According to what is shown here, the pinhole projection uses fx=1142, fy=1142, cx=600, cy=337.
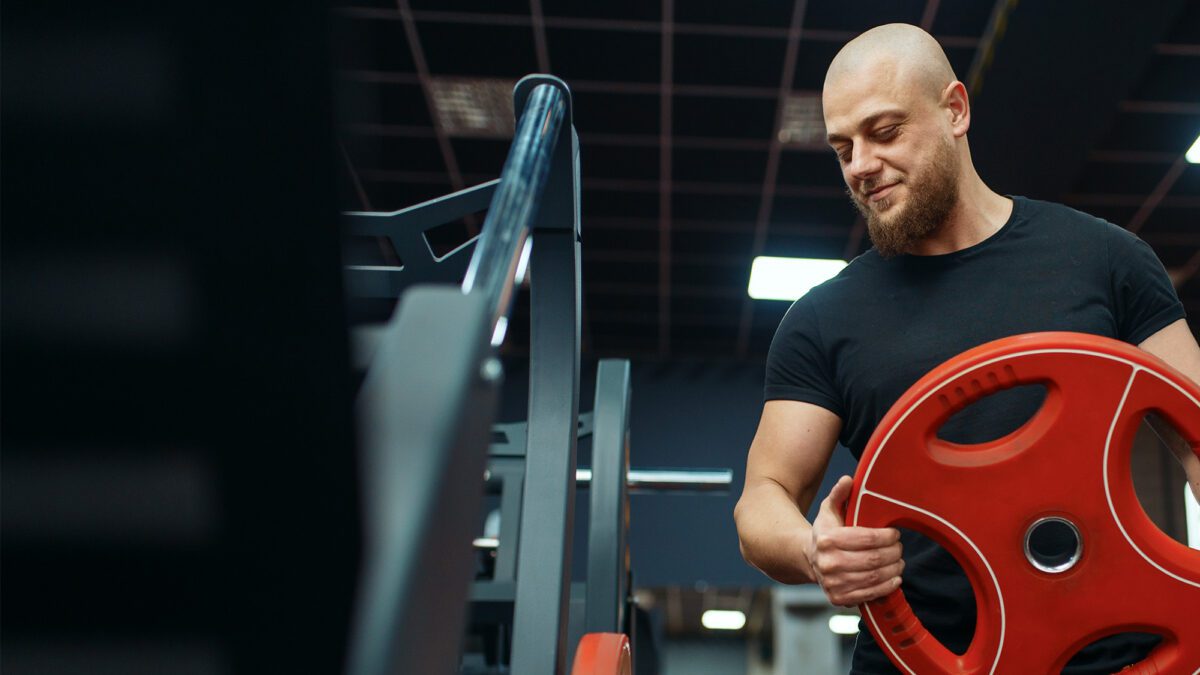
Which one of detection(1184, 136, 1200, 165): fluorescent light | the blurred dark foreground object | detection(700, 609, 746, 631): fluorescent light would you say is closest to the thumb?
the blurred dark foreground object

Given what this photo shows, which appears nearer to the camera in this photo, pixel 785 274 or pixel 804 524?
pixel 804 524

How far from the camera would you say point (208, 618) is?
363mm

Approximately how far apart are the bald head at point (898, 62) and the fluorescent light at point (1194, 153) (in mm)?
4569

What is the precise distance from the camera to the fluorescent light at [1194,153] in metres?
5.45

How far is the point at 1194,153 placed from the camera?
5547 millimetres

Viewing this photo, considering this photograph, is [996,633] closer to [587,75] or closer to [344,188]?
[344,188]

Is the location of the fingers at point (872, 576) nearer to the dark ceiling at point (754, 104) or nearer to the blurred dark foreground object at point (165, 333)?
the blurred dark foreground object at point (165, 333)

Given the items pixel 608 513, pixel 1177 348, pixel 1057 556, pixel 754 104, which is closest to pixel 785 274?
pixel 754 104

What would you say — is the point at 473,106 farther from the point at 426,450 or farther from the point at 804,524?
the point at 426,450

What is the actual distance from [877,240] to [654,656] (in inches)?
69.9

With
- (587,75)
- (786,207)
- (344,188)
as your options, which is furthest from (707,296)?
(344,188)

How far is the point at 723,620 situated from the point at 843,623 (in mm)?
1442

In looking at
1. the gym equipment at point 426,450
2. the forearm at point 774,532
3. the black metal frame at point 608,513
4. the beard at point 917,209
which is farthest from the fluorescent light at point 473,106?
the gym equipment at point 426,450

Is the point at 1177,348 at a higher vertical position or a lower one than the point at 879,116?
lower
